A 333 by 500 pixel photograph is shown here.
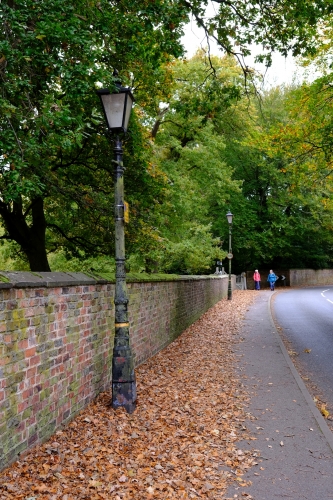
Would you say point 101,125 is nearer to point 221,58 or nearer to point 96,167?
point 96,167

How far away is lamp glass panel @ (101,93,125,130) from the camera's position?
5.88m

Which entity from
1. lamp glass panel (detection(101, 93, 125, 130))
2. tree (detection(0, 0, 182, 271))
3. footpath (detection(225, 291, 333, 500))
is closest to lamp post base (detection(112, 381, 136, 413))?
footpath (detection(225, 291, 333, 500))

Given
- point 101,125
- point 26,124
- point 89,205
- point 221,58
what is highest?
point 221,58

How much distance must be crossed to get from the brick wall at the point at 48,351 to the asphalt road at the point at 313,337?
3.47 metres

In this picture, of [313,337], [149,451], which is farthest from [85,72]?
[313,337]

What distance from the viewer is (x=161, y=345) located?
33.9ft

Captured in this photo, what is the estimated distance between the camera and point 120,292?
593cm

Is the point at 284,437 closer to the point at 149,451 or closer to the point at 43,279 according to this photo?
the point at 149,451

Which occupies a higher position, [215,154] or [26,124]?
[215,154]

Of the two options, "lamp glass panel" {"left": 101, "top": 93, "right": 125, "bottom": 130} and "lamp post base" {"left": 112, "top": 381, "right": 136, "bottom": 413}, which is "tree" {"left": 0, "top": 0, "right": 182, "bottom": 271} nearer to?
"lamp glass panel" {"left": 101, "top": 93, "right": 125, "bottom": 130}

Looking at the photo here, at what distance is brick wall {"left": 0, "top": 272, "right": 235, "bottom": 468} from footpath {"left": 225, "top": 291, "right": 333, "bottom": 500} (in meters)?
1.93

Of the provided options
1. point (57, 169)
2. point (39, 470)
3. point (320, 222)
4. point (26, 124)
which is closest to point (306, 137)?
point (57, 169)

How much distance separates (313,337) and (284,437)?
7721 mm

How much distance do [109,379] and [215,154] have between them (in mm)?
18025
